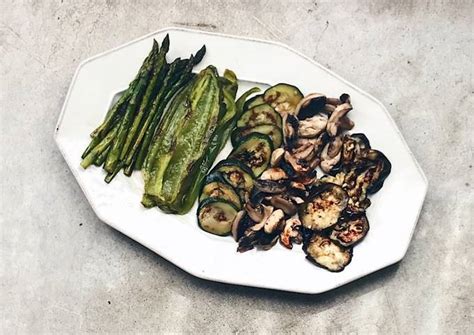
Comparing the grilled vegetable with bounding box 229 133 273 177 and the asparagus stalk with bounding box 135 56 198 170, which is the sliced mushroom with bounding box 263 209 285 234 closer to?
the grilled vegetable with bounding box 229 133 273 177

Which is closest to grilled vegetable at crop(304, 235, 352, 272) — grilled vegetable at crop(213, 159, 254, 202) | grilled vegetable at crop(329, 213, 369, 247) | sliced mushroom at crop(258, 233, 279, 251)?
grilled vegetable at crop(329, 213, 369, 247)

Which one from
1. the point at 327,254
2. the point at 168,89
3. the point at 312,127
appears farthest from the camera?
the point at 168,89

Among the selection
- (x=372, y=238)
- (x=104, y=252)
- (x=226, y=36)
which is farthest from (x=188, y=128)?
(x=372, y=238)

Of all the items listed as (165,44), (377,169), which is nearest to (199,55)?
(165,44)

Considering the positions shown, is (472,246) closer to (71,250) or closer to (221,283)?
(221,283)

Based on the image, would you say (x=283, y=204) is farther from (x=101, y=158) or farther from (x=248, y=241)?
(x=101, y=158)

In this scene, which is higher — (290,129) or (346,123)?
(346,123)

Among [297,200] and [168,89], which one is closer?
[297,200]

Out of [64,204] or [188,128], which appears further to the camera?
[64,204]
